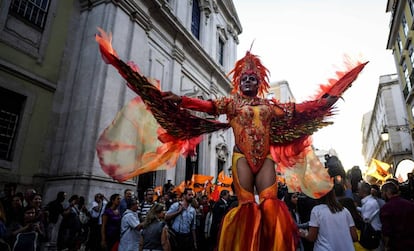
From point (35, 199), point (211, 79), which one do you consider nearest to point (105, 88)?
point (35, 199)

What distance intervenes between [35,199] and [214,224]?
3.61 m

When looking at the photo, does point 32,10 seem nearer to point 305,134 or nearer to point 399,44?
point 305,134

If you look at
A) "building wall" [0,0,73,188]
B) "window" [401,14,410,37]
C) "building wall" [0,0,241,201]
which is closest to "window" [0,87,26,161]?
"building wall" [0,0,73,188]

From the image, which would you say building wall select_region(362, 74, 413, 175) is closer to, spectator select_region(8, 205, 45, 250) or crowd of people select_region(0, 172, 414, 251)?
crowd of people select_region(0, 172, 414, 251)

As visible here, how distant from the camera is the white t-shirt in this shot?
2.85m

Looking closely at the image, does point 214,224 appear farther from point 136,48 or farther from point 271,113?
point 136,48

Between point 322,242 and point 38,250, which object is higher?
point 322,242

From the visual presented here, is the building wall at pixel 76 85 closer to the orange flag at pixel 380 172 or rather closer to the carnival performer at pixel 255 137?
the carnival performer at pixel 255 137

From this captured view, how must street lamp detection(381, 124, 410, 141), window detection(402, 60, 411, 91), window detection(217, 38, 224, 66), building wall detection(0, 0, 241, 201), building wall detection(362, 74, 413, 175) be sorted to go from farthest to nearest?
building wall detection(362, 74, 413, 175), window detection(217, 38, 224, 66), window detection(402, 60, 411, 91), street lamp detection(381, 124, 410, 141), building wall detection(0, 0, 241, 201)

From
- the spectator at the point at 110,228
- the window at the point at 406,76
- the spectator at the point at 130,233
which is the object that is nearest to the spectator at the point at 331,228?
the spectator at the point at 130,233

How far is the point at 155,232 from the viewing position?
4.88 m

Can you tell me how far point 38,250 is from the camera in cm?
468

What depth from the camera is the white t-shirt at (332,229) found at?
285 cm

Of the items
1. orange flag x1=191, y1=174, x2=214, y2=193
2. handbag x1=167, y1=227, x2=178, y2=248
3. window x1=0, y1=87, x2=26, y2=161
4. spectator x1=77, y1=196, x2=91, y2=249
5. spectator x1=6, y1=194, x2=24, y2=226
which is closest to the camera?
spectator x1=6, y1=194, x2=24, y2=226
